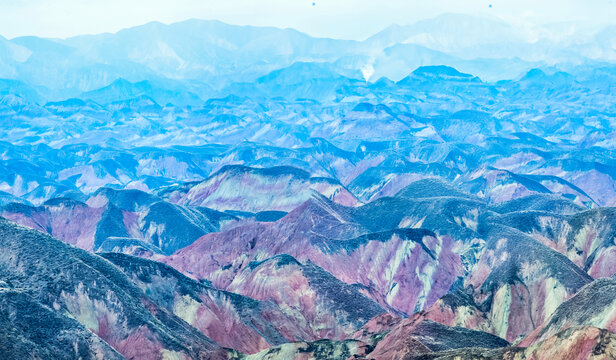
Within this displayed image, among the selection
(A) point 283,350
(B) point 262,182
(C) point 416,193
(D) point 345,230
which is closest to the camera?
(A) point 283,350

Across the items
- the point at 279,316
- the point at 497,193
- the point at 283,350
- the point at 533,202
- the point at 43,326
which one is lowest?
the point at 497,193

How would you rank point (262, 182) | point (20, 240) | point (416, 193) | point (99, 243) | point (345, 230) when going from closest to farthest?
point (20, 240)
point (345, 230)
point (99, 243)
point (416, 193)
point (262, 182)

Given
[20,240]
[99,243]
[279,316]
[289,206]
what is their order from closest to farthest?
[20,240]
[279,316]
[99,243]
[289,206]

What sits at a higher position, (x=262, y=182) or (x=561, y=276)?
(x=561, y=276)

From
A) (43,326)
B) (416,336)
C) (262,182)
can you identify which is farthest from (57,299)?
(262,182)

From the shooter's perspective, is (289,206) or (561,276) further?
(289,206)

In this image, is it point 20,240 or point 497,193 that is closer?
point 20,240

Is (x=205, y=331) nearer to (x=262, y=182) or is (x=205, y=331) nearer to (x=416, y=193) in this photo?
(x=416, y=193)

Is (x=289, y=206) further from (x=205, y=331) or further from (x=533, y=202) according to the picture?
(x=205, y=331)

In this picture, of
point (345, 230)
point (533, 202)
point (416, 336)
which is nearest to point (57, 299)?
point (416, 336)

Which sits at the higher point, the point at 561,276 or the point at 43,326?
the point at 43,326
